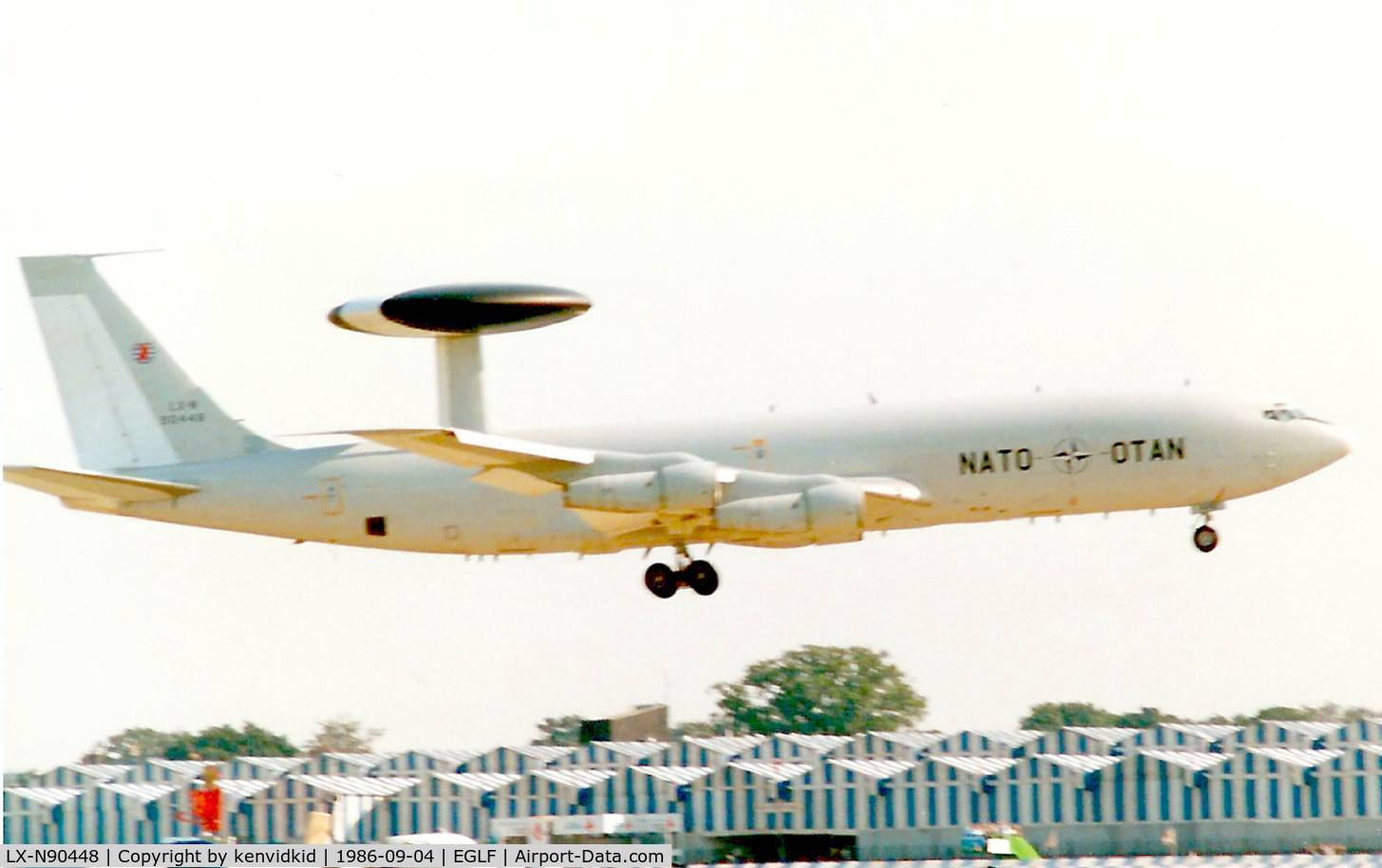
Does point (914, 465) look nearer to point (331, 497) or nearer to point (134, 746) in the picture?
point (331, 497)

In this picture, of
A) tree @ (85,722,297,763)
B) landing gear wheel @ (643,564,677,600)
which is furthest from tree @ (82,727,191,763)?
landing gear wheel @ (643,564,677,600)

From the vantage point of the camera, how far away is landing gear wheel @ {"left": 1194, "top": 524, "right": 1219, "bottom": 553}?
141 feet

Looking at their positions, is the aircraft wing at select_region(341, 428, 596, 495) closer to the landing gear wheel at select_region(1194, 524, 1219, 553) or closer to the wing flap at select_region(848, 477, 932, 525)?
the wing flap at select_region(848, 477, 932, 525)

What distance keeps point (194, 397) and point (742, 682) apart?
29536 mm

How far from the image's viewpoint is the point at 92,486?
1762 inches

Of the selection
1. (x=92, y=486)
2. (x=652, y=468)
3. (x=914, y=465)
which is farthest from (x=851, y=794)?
(x=92, y=486)

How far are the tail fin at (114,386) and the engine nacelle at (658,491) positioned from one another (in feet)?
29.2

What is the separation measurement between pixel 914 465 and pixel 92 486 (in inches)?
678

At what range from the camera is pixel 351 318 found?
134 ft

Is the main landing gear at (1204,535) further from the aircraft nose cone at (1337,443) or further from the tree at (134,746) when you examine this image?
the tree at (134,746)

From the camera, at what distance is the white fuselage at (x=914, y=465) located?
41.3m

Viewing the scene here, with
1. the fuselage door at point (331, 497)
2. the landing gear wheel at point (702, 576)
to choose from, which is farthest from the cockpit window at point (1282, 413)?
the fuselage door at point (331, 497)

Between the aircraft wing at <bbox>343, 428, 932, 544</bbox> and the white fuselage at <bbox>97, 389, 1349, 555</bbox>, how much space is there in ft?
1.90

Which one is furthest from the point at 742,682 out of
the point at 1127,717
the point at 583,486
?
the point at 583,486
